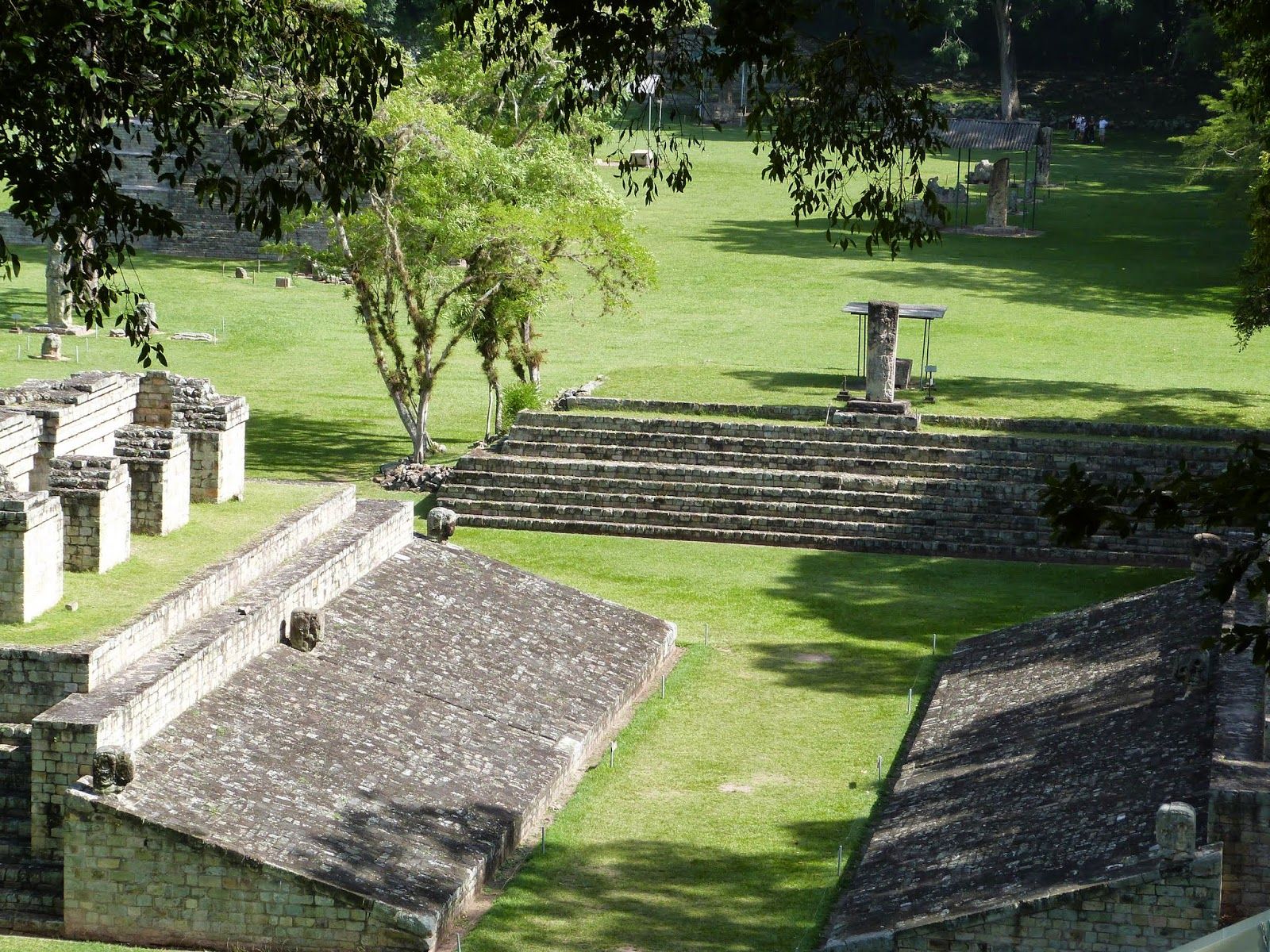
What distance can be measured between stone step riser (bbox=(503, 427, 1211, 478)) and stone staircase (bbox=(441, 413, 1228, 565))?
24mm

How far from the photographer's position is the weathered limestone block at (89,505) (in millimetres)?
18109

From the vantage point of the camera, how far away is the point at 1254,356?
44188mm

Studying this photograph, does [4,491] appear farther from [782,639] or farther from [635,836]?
[782,639]

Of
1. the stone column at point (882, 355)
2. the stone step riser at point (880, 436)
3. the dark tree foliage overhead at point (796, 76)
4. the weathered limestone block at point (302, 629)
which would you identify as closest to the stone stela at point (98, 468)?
the weathered limestone block at point (302, 629)

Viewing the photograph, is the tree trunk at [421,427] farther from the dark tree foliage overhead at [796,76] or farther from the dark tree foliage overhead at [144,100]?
the dark tree foliage overhead at [144,100]

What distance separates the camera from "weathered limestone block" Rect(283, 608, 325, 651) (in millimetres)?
18672

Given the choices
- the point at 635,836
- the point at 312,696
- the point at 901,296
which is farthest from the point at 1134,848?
the point at 901,296

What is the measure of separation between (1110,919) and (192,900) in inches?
282

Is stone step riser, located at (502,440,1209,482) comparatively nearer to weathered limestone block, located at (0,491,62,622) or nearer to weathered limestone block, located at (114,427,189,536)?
weathered limestone block, located at (114,427,189,536)

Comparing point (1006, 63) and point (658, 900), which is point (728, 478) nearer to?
point (658, 900)

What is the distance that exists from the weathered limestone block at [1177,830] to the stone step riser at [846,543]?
16159 millimetres

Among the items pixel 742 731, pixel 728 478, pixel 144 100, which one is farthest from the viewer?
pixel 728 478

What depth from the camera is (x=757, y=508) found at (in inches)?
1182

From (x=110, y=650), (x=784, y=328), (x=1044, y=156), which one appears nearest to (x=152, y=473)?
(x=110, y=650)
